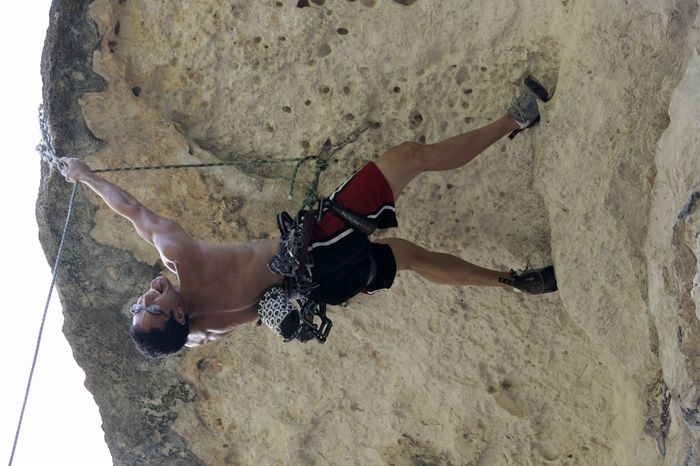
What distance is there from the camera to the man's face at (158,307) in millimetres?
2768

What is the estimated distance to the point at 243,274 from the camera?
3.02 meters

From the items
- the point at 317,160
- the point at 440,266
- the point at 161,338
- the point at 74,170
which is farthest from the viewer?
the point at 317,160

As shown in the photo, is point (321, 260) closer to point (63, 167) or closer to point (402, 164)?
point (402, 164)

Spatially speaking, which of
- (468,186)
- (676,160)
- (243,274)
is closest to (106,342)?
(243,274)

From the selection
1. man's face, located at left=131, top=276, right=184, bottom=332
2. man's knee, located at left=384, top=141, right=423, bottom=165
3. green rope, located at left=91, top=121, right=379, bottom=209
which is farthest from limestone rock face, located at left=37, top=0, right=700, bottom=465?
man's face, located at left=131, top=276, right=184, bottom=332

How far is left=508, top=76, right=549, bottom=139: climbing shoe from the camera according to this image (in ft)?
10.7

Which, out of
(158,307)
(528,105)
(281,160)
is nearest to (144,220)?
(158,307)

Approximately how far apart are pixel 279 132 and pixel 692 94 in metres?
1.77

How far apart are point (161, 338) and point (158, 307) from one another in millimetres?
102

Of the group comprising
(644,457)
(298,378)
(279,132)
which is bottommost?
(644,457)

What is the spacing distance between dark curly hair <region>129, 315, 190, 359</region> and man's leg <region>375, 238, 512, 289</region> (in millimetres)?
916

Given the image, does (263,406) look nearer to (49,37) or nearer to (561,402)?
(561,402)

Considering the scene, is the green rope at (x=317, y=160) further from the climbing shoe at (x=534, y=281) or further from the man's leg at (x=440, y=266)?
the climbing shoe at (x=534, y=281)

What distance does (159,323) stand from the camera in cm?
277
